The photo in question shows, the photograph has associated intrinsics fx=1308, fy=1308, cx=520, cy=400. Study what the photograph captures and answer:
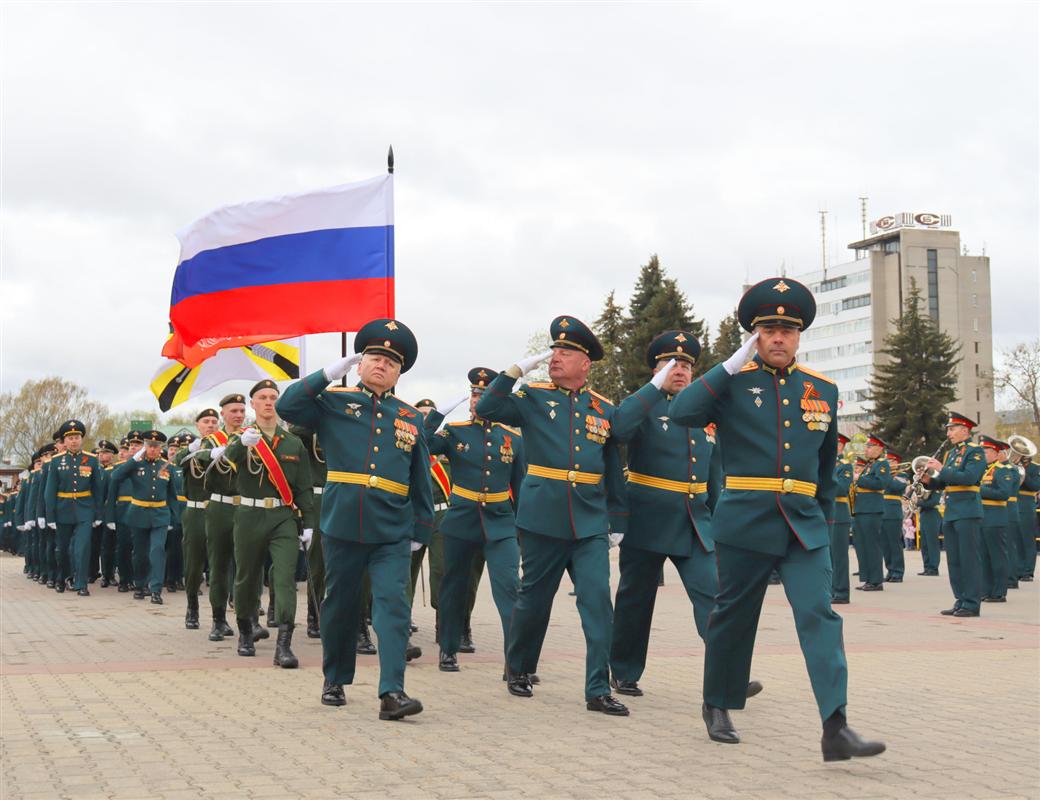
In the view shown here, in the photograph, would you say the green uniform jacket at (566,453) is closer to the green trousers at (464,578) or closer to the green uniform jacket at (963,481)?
the green trousers at (464,578)

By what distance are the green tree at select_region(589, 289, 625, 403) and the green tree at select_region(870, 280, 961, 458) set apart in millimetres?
12542

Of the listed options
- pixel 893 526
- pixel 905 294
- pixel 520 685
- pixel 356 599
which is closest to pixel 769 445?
pixel 520 685

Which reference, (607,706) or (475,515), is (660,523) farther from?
(475,515)

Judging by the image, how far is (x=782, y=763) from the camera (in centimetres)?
636

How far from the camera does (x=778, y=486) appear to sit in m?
6.71

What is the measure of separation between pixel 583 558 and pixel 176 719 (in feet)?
8.55

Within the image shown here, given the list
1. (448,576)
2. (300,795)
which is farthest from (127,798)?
(448,576)

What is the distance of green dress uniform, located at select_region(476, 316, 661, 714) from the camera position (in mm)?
8125

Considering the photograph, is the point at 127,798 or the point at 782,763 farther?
the point at 782,763

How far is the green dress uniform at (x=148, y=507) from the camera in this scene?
17.8m

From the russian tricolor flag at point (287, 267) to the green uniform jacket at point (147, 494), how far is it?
3.79 meters

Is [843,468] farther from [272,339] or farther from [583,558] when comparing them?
[583,558]

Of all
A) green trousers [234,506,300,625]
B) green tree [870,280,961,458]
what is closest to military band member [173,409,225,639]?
green trousers [234,506,300,625]

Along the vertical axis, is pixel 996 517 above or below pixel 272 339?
below
